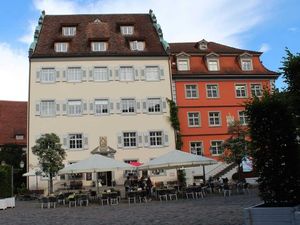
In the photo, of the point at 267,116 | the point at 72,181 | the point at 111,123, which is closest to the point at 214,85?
the point at 111,123

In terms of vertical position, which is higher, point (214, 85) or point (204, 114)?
point (214, 85)

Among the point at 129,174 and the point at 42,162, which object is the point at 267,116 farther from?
the point at 129,174

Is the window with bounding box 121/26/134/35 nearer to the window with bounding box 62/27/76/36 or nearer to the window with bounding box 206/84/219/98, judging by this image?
the window with bounding box 62/27/76/36

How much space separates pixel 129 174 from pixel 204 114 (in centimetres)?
905

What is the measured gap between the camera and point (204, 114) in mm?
41062

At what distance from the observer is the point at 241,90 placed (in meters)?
42.4

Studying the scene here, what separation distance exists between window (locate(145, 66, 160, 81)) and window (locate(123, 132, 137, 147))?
515 centimetres

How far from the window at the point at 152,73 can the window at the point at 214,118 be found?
6106 mm

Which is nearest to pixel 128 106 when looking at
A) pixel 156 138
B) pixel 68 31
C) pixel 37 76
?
pixel 156 138

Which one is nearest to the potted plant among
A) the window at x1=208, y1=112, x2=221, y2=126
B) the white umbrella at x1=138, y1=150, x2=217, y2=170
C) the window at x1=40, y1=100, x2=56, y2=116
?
the white umbrella at x1=138, y1=150, x2=217, y2=170

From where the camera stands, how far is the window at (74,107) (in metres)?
37.9

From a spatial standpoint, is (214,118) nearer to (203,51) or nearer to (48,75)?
(203,51)

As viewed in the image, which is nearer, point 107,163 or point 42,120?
point 107,163

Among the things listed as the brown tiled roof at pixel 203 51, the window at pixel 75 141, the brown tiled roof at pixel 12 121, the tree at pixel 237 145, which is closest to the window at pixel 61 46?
the window at pixel 75 141
